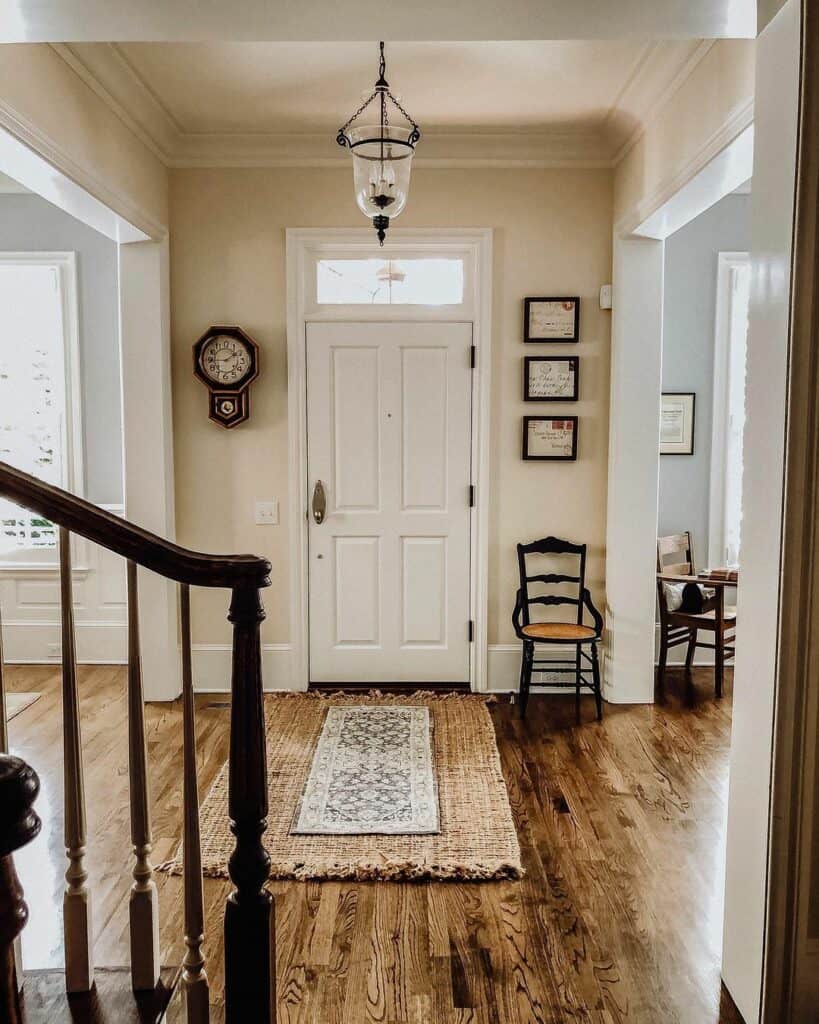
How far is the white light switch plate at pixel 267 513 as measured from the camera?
4.66 meters

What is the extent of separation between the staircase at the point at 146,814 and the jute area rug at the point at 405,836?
0.68 m

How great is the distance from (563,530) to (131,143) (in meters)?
2.88

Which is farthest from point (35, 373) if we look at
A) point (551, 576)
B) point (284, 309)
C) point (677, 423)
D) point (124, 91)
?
point (677, 423)

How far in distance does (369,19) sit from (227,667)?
3422 mm

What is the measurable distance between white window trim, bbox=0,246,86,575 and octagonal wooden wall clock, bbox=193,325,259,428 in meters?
1.18

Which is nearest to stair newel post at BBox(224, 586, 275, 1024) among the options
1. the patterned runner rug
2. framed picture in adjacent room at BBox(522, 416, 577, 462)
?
the patterned runner rug

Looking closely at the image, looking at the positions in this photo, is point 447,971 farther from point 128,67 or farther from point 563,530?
point 128,67

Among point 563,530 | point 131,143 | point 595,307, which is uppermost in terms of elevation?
point 131,143

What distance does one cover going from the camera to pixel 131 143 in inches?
154

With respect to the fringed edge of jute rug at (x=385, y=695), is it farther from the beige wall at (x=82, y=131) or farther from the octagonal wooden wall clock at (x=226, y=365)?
the beige wall at (x=82, y=131)

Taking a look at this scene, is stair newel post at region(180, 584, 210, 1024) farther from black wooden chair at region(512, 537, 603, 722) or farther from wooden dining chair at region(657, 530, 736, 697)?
wooden dining chair at region(657, 530, 736, 697)

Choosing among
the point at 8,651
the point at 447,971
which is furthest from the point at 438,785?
the point at 8,651

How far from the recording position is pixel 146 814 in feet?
5.28

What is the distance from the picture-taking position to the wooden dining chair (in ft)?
15.5
